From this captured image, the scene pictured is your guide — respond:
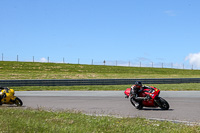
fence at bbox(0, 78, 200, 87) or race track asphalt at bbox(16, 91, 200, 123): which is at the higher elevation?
fence at bbox(0, 78, 200, 87)

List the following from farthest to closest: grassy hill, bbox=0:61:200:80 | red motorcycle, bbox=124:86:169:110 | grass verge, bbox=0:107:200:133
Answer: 1. grassy hill, bbox=0:61:200:80
2. red motorcycle, bbox=124:86:169:110
3. grass verge, bbox=0:107:200:133

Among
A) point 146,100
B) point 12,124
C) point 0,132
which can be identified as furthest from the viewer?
point 146,100

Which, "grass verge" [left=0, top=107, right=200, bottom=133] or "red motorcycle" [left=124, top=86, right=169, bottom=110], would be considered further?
"red motorcycle" [left=124, top=86, right=169, bottom=110]

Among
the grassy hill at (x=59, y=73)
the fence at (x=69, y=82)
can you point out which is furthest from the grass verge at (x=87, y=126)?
the grassy hill at (x=59, y=73)

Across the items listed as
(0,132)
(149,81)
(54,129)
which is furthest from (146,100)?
(149,81)

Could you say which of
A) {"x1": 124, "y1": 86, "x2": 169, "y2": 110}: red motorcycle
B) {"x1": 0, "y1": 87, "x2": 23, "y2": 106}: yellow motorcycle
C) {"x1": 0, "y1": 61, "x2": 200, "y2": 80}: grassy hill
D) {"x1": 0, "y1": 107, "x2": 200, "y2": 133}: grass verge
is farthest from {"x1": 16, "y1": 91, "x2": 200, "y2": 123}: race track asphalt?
{"x1": 0, "y1": 61, "x2": 200, "y2": 80}: grassy hill

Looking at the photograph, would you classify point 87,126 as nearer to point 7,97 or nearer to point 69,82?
point 7,97

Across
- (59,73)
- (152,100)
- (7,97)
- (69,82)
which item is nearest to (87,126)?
(152,100)

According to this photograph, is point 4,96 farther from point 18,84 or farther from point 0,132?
point 18,84

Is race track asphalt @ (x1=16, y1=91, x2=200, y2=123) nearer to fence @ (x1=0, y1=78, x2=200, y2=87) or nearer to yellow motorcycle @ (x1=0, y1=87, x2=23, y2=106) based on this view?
yellow motorcycle @ (x1=0, y1=87, x2=23, y2=106)

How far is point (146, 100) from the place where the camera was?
12.8m

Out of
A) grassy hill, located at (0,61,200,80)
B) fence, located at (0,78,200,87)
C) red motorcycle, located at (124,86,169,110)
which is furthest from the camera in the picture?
grassy hill, located at (0,61,200,80)

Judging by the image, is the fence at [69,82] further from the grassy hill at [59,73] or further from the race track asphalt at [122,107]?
the grassy hill at [59,73]

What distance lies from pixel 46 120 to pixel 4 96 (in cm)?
493
